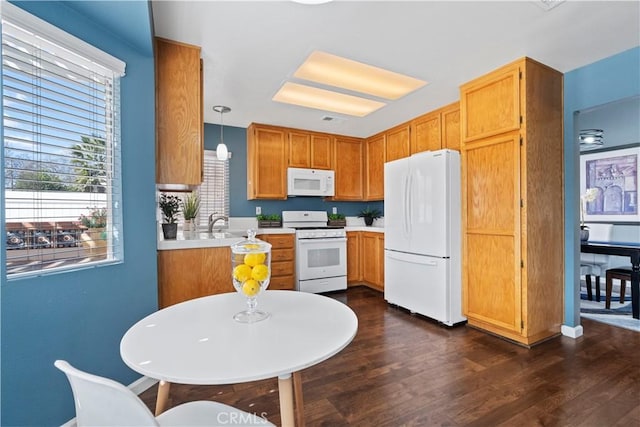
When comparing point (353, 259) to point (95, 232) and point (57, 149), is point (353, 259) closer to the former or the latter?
point (95, 232)

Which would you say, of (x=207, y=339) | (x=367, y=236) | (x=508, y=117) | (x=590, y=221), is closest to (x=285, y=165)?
(x=367, y=236)

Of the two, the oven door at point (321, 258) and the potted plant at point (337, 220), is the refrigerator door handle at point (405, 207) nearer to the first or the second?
the oven door at point (321, 258)

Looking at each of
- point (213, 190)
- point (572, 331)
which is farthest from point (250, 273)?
point (213, 190)

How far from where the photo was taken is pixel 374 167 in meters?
4.84

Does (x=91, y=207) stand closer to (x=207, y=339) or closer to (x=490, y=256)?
(x=207, y=339)

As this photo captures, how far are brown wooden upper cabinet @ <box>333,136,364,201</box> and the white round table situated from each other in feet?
11.9

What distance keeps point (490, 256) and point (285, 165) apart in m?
2.89

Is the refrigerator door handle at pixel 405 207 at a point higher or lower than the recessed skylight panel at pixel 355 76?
lower

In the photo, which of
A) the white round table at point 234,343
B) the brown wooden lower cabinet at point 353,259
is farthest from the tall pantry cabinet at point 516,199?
the white round table at point 234,343

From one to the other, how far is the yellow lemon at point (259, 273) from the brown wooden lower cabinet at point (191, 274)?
1.33m

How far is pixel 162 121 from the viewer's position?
2.22 meters

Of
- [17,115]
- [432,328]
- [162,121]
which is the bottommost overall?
[432,328]

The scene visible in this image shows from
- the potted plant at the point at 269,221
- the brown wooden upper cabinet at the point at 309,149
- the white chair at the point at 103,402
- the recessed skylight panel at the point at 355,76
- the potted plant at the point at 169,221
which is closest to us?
the white chair at the point at 103,402

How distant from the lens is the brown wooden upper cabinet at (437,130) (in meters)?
3.42
